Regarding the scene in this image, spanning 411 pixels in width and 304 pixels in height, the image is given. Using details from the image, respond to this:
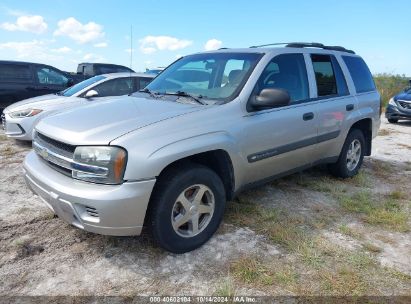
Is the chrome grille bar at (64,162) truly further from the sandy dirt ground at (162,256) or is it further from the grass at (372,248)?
the grass at (372,248)

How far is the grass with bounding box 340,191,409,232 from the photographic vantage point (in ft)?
12.5

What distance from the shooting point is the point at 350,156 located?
207 inches

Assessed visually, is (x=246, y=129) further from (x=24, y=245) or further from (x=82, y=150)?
(x=24, y=245)

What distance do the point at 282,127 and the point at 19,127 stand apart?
5.11 metres

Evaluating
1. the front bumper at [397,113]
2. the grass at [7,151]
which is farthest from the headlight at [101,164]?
the front bumper at [397,113]

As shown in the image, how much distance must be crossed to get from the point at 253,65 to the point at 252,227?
5.20 ft

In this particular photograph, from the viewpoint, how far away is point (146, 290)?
2627 millimetres

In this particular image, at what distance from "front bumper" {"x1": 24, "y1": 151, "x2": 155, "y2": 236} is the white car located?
3.75 metres

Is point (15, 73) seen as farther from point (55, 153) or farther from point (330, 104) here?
point (330, 104)

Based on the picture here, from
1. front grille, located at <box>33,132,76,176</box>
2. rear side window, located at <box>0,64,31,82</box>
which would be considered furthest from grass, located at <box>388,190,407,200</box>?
rear side window, located at <box>0,64,31,82</box>

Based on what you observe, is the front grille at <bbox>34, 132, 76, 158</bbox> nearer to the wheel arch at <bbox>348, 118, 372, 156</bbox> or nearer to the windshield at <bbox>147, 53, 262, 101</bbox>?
the windshield at <bbox>147, 53, 262, 101</bbox>

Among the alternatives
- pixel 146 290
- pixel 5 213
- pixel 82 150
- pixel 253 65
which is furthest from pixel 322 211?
pixel 5 213

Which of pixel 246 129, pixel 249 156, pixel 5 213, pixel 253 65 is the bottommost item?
pixel 5 213

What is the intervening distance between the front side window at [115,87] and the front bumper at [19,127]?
1.40 meters
